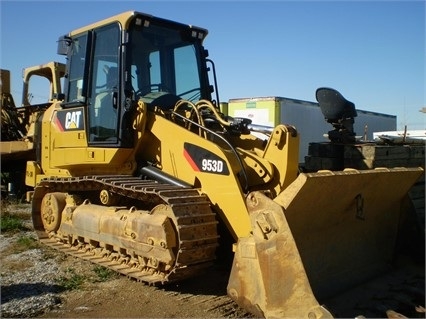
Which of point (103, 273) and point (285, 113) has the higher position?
point (285, 113)

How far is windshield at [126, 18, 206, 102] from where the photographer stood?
6.05 meters

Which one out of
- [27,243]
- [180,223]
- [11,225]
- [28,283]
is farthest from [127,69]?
[11,225]

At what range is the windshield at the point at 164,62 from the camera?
605 cm

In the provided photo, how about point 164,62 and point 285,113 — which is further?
point 285,113

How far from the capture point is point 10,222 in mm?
8531

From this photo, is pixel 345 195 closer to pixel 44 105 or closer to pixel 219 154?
pixel 219 154

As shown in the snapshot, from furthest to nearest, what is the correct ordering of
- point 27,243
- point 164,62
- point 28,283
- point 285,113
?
point 285,113
point 27,243
point 164,62
point 28,283

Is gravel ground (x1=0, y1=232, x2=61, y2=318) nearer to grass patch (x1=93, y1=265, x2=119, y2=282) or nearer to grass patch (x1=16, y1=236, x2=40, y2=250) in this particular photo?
grass patch (x1=16, y1=236, x2=40, y2=250)

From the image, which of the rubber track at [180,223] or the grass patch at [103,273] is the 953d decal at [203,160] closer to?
the rubber track at [180,223]

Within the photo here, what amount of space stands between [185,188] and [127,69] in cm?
173

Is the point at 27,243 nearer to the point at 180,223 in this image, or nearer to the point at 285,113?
the point at 180,223

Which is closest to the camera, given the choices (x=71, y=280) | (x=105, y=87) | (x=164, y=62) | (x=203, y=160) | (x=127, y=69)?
(x=203, y=160)

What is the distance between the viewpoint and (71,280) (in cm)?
552

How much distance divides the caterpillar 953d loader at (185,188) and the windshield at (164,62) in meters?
0.02
